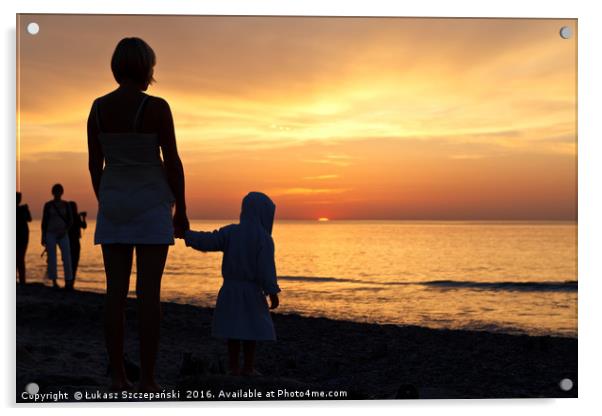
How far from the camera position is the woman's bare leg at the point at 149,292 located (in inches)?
182

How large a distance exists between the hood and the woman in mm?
804

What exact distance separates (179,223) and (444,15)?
2.92 metres

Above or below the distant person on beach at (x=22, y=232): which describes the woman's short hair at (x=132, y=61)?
above

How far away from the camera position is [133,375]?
5.98 metres

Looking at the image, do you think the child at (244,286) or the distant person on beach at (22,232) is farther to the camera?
A: the distant person on beach at (22,232)

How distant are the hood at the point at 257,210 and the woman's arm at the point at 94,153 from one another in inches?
45.2

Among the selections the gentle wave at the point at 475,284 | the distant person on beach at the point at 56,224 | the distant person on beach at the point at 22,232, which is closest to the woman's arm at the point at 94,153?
the distant person on beach at the point at 56,224

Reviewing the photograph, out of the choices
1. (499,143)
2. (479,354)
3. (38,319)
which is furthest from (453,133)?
(38,319)

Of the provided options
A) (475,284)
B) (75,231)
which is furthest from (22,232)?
(475,284)

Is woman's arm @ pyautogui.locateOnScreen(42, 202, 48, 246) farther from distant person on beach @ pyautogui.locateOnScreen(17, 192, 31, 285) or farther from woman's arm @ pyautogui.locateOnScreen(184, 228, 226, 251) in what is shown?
woman's arm @ pyautogui.locateOnScreen(184, 228, 226, 251)

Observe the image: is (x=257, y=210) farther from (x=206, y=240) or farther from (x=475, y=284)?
(x=475, y=284)

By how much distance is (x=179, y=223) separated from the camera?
476 centimetres

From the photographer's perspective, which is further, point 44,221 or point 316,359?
point 44,221

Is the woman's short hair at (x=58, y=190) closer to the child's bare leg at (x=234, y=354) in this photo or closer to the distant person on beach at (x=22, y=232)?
the distant person on beach at (x=22, y=232)
